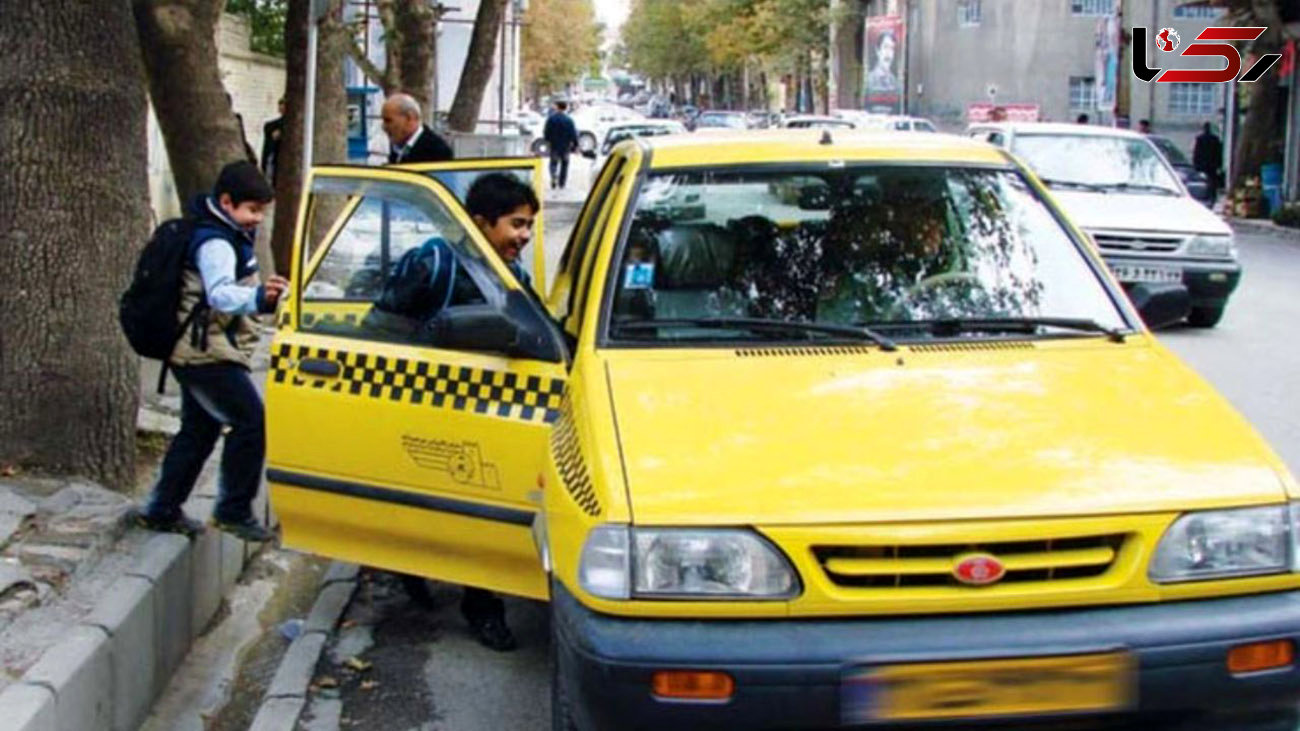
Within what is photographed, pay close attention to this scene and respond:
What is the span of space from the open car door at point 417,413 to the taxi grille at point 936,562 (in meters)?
1.51

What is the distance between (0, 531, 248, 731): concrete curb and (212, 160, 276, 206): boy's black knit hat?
4.33 ft

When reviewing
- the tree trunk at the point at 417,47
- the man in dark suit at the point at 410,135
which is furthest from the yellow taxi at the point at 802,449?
the tree trunk at the point at 417,47

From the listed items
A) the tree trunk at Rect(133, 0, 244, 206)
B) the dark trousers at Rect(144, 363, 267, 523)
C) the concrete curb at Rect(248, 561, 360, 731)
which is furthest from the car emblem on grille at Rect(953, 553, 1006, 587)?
the tree trunk at Rect(133, 0, 244, 206)

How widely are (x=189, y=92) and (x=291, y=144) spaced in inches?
126

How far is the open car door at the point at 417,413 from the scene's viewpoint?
16.7ft

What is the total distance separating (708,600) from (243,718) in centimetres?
262

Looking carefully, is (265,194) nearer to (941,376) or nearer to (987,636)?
(941,376)

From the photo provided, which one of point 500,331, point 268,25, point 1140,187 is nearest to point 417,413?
point 500,331

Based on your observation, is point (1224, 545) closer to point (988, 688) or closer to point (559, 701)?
point (988, 688)

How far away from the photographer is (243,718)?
5699 mm

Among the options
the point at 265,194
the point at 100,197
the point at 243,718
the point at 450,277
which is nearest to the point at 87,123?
the point at 100,197

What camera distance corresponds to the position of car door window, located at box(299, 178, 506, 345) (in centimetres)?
553

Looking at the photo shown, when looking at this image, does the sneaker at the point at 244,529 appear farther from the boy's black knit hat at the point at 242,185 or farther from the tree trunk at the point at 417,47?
the tree trunk at the point at 417,47

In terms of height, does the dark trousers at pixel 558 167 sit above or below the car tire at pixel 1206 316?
above
